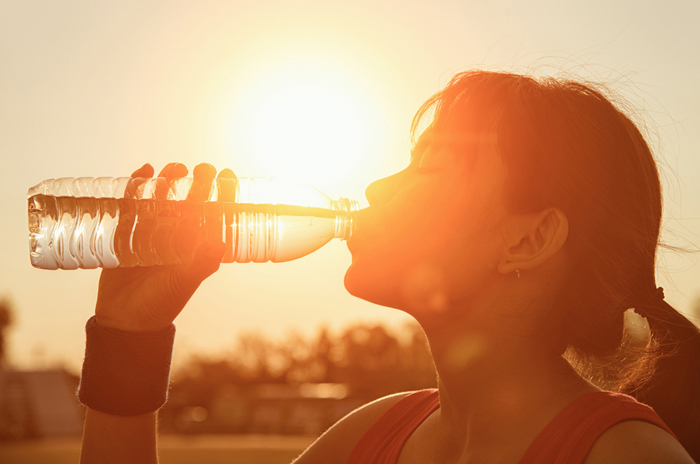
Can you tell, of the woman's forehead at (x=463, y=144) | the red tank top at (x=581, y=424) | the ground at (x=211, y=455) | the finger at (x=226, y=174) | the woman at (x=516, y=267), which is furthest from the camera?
the ground at (x=211, y=455)

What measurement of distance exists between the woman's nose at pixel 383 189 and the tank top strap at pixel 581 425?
0.82 meters

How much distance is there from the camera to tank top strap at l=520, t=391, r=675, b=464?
65.7 inches

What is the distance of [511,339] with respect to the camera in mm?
2045

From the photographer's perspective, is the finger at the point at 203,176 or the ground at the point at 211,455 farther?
the ground at the point at 211,455

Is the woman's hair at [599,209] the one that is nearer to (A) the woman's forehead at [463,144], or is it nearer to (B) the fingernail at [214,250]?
(A) the woman's forehead at [463,144]

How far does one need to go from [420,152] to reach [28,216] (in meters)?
1.46

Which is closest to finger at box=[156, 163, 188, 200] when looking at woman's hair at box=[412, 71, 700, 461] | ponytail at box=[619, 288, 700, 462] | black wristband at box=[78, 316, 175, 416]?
black wristband at box=[78, 316, 175, 416]

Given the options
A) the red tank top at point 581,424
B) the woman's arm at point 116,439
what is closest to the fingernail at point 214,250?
the woman's arm at point 116,439

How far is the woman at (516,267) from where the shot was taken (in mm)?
2027

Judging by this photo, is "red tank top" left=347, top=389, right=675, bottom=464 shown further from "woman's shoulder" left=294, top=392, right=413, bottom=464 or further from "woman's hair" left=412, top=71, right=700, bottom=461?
"woman's shoulder" left=294, top=392, right=413, bottom=464

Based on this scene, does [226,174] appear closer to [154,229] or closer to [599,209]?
[154,229]

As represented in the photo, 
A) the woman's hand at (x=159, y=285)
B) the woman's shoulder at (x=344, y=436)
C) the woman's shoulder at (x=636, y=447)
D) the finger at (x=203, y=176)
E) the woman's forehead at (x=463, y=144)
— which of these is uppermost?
the woman's forehead at (x=463, y=144)

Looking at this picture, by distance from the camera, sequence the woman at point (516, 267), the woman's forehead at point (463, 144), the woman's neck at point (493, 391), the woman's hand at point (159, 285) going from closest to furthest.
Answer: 1. the woman's neck at point (493, 391)
2. the woman at point (516, 267)
3. the woman's forehead at point (463, 144)
4. the woman's hand at point (159, 285)

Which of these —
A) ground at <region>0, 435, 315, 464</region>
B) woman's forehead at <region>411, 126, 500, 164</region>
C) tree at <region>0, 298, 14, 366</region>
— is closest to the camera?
woman's forehead at <region>411, 126, 500, 164</region>
